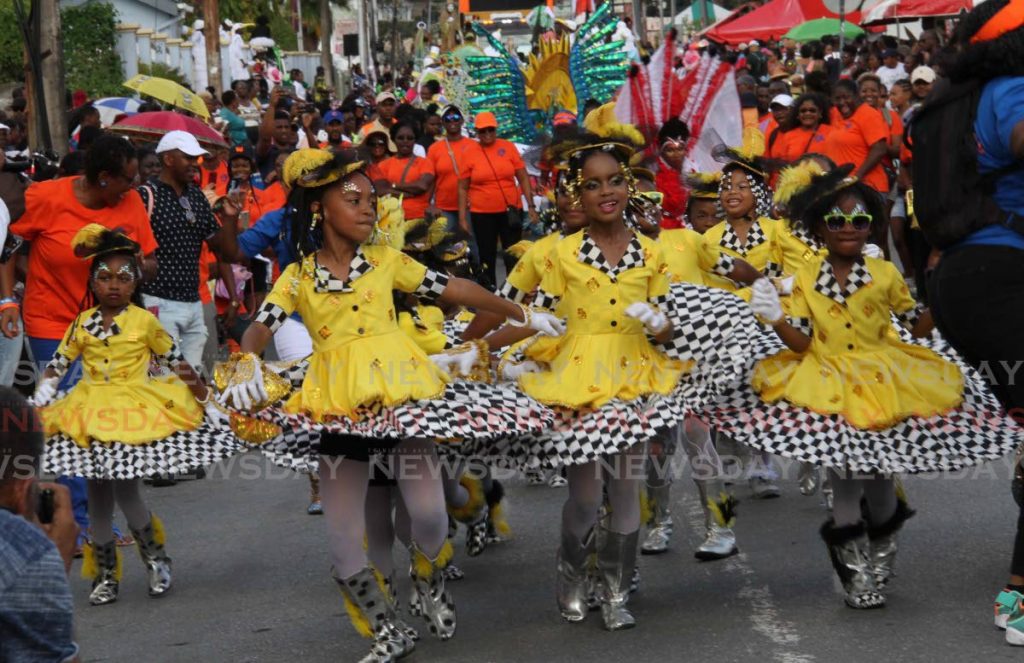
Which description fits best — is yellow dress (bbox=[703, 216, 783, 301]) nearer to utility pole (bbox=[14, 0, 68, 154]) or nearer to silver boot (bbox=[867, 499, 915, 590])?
silver boot (bbox=[867, 499, 915, 590])

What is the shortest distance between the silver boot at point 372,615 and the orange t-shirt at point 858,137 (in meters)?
9.41

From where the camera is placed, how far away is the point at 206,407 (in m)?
7.90

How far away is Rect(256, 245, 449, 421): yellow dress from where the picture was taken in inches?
246

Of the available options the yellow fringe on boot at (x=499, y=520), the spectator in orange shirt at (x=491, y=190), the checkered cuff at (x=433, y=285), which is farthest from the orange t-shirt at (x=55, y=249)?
the spectator in orange shirt at (x=491, y=190)

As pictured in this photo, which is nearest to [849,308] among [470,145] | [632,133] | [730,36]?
[632,133]

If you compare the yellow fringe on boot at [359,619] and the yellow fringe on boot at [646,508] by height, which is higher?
the yellow fringe on boot at [359,619]

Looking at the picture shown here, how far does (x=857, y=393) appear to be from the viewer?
6715 millimetres

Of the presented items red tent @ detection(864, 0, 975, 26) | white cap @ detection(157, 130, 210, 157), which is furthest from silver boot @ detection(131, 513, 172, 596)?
red tent @ detection(864, 0, 975, 26)

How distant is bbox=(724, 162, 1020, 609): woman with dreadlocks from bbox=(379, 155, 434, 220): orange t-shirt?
8.24 meters

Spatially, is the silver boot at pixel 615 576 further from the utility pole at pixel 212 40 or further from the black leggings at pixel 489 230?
the utility pole at pixel 212 40

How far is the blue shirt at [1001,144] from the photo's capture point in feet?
17.6

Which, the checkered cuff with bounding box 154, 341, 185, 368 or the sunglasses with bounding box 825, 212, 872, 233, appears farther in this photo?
the checkered cuff with bounding box 154, 341, 185, 368

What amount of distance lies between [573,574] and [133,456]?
7.14 ft

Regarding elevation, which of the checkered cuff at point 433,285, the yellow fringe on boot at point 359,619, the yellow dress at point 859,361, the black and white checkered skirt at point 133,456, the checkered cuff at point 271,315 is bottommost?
the yellow fringe on boot at point 359,619
